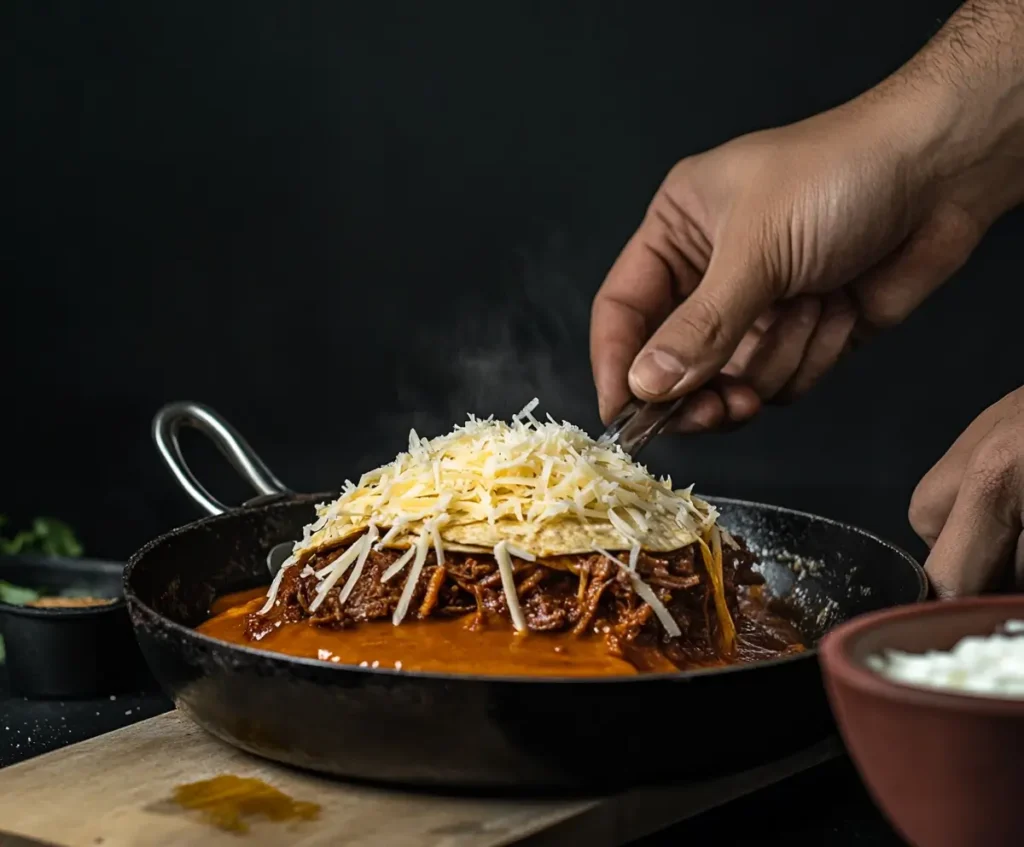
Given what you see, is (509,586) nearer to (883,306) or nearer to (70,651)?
(70,651)

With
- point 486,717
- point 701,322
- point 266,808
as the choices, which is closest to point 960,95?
point 701,322

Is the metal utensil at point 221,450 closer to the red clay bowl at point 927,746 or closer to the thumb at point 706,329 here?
the thumb at point 706,329

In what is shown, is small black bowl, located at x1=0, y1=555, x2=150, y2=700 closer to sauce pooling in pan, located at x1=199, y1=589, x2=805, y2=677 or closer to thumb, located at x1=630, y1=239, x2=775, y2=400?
sauce pooling in pan, located at x1=199, y1=589, x2=805, y2=677

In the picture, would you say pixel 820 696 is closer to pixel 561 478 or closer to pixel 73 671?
pixel 561 478

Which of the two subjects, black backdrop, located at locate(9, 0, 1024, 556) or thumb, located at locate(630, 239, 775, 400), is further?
black backdrop, located at locate(9, 0, 1024, 556)

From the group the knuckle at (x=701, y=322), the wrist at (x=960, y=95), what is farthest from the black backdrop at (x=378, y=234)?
the knuckle at (x=701, y=322)

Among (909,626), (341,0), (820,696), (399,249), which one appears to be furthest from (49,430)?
(909,626)

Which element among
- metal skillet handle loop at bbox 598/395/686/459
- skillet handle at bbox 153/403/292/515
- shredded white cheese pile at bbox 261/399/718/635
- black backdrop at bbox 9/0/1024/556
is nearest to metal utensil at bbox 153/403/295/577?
skillet handle at bbox 153/403/292/515
